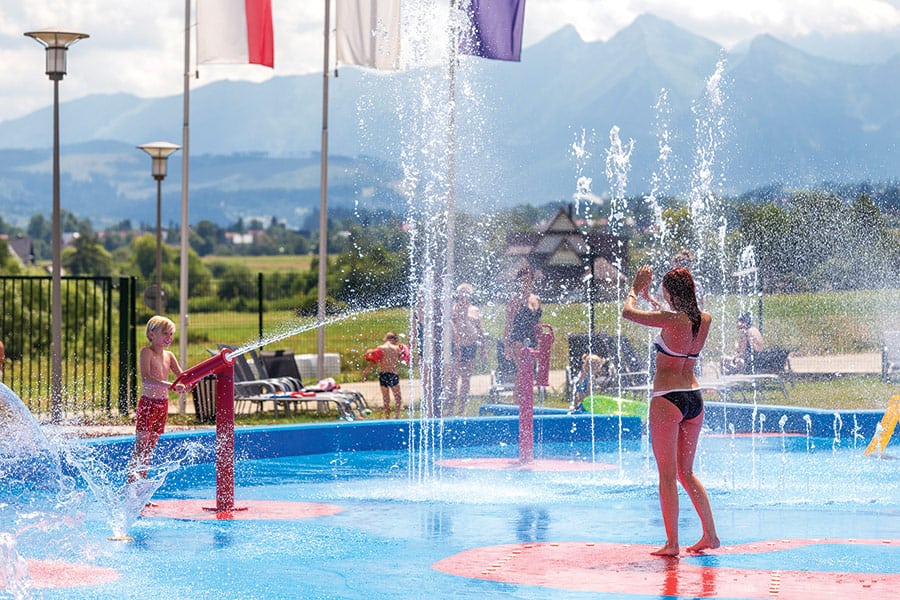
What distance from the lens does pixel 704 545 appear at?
7.71 meters

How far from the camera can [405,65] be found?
57.3ft

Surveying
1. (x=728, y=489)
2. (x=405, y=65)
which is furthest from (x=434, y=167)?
(x=728, y=489)

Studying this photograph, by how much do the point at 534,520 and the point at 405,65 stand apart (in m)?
9.43

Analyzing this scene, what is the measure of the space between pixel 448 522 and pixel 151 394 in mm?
2010

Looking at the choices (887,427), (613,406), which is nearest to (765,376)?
(613,406)

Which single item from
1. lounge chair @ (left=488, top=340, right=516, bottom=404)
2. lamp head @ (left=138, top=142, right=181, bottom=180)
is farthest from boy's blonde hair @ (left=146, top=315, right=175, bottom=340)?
lamp head @ (left=138, top=142, right=181, bottom=180)

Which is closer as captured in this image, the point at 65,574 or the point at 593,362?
the point at 65,574

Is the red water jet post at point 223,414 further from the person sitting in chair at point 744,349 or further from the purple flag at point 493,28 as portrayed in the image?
the person sitting in chair at point 744,349

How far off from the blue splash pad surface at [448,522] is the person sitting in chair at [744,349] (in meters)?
5.17

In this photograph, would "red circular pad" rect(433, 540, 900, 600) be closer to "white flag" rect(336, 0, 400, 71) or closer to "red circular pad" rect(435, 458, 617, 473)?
"red circular pad" rect(435, 458, 617, 473)

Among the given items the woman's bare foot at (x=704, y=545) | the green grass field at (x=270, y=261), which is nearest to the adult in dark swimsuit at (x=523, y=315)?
the woman's bare foot at (x=704, y=545)

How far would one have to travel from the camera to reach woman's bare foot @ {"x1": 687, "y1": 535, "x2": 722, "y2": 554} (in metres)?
7.70

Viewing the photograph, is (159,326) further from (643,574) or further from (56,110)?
(56,110)

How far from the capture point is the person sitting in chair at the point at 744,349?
59.8ft
